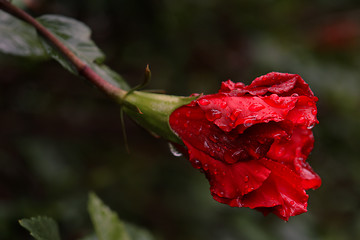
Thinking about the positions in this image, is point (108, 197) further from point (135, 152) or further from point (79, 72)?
point (79, 72)

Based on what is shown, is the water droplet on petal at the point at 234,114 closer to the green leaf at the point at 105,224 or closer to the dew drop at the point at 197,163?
the dew drop at the point at 197,163

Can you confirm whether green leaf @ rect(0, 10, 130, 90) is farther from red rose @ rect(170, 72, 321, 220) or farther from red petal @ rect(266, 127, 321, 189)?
red petal @ rect(266, 127, 321, 189)

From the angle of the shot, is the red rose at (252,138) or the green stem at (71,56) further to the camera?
the green stem at (71,56)

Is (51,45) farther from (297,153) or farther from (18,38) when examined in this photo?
(297,153)

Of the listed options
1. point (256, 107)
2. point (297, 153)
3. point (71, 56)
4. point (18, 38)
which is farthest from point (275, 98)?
point (18, 38)

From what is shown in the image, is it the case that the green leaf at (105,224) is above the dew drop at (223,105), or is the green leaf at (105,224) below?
below

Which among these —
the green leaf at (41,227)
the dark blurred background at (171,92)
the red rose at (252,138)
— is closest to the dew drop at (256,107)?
the red rose at (252,138)
